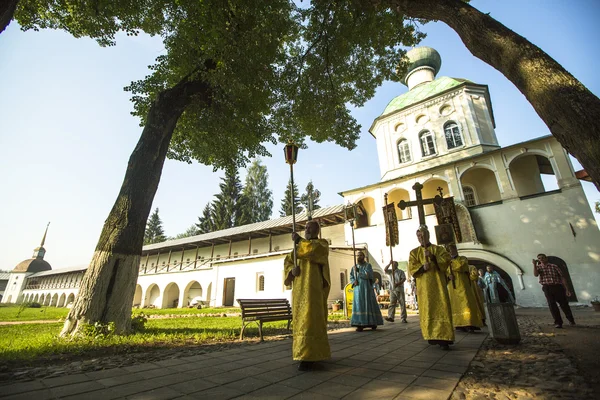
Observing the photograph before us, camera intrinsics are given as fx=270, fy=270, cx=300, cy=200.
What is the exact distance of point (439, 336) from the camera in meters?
4.24

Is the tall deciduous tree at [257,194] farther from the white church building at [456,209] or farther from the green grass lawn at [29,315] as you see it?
the green grass lawn at [29,315]

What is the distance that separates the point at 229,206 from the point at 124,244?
109ft

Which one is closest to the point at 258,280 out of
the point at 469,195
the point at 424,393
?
the point at 469,195

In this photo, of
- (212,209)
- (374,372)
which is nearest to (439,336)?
(374,372)

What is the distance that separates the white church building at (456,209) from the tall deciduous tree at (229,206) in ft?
25.1

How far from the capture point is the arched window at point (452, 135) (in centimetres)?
1920

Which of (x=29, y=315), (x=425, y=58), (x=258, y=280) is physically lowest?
(x=29, y=315)

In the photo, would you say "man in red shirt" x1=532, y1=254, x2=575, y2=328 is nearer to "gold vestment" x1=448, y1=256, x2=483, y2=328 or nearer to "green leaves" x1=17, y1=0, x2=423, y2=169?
"gold vestment" x1=448, y1=256, x2=483, y2=328

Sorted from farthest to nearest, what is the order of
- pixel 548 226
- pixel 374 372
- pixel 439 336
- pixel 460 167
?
1. pixel 460 167
2. pixel 548 226
3. pixel 439 336
4. pixel 374 372

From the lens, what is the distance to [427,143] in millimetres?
20453

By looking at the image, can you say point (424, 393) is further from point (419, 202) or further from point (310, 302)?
point (419, 202)

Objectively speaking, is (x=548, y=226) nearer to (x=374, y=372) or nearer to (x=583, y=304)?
(x=583, y=304)

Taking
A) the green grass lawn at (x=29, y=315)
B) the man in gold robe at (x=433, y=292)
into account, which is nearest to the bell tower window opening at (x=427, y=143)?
the man in gold robe at (x=433, y=292)

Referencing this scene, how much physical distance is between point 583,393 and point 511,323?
258 cm
